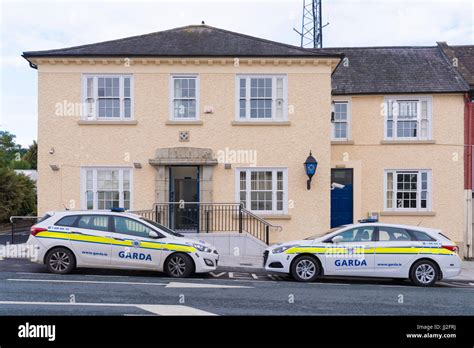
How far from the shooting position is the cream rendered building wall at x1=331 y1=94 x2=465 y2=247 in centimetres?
1548

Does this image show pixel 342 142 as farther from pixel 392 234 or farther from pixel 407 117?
pixel 392 234

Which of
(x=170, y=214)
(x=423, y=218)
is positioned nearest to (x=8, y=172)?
(x=170, y=214)

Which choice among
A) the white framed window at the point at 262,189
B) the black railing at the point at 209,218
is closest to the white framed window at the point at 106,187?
the black railing at the point at 209,218

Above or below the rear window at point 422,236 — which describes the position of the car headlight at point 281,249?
below

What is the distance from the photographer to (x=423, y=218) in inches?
610

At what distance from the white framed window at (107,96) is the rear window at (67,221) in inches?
198

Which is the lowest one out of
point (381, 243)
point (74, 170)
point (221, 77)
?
point (381, 243)

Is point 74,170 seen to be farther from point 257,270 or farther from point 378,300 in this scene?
point 378,300

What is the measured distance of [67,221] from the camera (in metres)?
10.4

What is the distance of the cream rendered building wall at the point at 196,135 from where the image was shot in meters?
14.5

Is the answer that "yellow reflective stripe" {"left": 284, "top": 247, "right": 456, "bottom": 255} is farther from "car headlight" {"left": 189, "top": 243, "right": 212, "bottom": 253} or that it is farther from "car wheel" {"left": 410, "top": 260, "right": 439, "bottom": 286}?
"car headlight" {"left": 189, "top": 243, "right": 212, "bottom": 253}

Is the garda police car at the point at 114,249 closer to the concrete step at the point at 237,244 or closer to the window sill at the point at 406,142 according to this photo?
the concrete step at the point at 237,244
